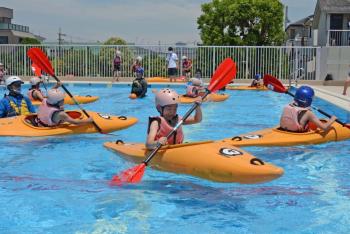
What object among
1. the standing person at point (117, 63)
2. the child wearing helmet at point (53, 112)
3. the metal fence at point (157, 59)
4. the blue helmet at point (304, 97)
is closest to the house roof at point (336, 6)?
the metal fence at point (157, 59)

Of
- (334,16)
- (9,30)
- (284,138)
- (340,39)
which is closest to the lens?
(284,138)

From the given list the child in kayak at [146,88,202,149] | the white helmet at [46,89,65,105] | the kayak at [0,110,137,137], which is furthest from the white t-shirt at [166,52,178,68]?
the child in kayak at [146,88,202,149]

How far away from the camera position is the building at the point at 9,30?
61938 mm

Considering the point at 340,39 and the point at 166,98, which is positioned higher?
the point at 340,39

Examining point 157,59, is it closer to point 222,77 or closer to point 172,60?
point 172,60

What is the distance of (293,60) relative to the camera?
77.8ft

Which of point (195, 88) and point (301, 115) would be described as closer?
point (301, 115)


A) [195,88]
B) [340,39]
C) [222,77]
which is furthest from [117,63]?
[222,77]

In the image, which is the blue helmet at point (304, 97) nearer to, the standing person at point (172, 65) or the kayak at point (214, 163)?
the kayak at point (214, 163)

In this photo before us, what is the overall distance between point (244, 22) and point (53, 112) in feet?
91.4

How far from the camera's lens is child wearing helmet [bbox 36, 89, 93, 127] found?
24.5ft

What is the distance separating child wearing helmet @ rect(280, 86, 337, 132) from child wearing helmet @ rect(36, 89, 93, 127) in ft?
9.78

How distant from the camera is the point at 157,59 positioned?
79.7 ft

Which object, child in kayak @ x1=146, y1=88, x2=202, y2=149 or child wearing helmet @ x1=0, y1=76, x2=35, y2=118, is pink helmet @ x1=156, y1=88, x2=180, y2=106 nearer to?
child in kayak @ x1=146, y1=88, x2=202, y2=149
